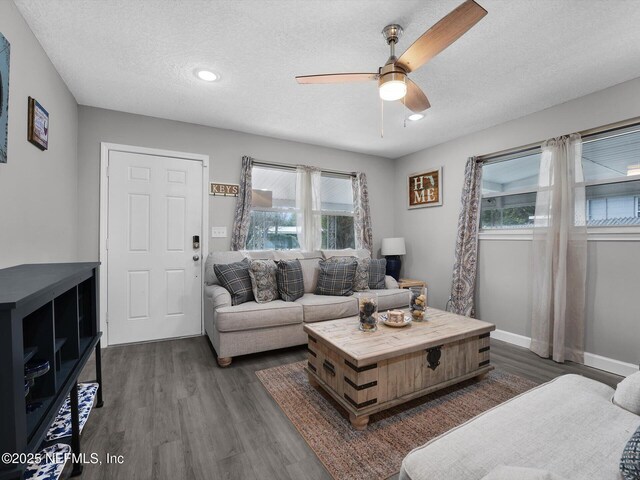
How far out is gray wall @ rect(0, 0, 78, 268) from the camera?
171 cm

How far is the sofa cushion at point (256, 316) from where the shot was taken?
265 cm

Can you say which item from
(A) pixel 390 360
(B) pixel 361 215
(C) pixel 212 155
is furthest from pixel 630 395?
(C) pixel 212 155

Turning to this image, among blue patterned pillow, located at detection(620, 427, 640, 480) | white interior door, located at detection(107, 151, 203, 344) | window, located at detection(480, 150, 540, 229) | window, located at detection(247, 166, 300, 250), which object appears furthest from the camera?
window, located at detection(247, 166, 300, 250)

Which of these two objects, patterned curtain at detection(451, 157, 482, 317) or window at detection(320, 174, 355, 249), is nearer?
patterned curtain at detection(451, 157, 482, 317)

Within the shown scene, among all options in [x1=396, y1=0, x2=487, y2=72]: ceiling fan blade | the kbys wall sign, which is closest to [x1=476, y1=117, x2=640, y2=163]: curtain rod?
[x1=396, y1=0, x2=487, y2=72]: ceiling fan blade

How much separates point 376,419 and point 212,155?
3268mm

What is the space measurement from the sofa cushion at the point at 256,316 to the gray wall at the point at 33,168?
1.38 m

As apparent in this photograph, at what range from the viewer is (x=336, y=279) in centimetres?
348

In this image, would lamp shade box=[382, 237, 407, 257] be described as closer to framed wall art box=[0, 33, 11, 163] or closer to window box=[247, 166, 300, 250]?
window box=[247, 166, 300, 250]

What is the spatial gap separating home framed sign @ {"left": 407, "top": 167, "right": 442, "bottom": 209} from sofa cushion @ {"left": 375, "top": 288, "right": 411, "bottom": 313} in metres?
1.44

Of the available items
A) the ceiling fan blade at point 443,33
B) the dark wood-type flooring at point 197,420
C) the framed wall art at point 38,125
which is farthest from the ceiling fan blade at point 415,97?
the framed wall art at point 38,125

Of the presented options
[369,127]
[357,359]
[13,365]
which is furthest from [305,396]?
[369,127]

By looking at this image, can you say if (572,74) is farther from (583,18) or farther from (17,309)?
(17,309)

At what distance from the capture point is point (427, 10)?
5.82 ft
